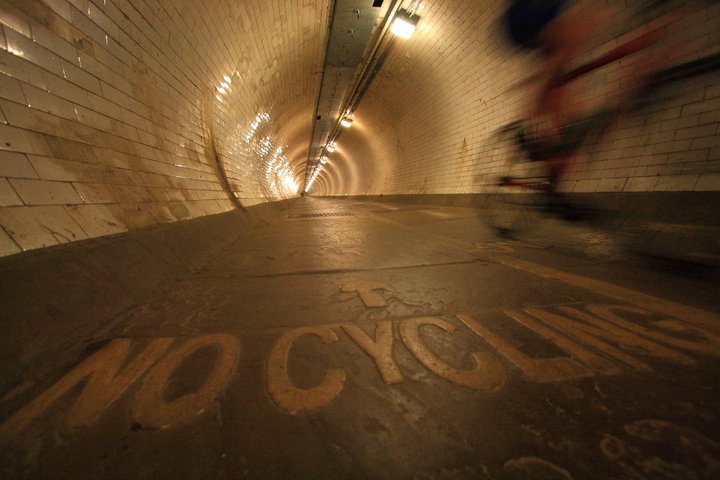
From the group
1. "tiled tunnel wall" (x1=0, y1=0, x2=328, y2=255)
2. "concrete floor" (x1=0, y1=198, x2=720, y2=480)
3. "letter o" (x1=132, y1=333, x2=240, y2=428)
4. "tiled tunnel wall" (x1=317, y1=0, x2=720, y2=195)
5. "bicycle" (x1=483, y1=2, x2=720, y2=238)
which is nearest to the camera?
"concrete floor" (x1=0, y1=198, x2=720, y2=480)

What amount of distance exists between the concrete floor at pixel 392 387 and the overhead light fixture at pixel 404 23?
7164 millimetres

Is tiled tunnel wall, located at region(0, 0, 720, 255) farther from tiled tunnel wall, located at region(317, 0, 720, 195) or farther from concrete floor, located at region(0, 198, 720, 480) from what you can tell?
concrete floor, located at region(0, 198, 720, 480)

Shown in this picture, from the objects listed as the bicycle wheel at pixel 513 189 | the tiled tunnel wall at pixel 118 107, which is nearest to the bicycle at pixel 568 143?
the bicycle wheel at pixel 513 189

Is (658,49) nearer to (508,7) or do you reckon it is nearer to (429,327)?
(508,7)

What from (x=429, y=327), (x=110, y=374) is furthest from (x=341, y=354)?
(x=110, y=374)

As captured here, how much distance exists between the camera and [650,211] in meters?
3.85

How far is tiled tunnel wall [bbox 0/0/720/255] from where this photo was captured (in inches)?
75.0

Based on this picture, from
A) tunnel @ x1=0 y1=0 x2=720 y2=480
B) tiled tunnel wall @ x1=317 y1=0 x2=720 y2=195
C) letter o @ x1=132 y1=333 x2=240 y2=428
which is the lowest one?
letter o @ x1=132 y1=333 x2=240 y2=428

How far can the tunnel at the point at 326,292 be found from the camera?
798mm

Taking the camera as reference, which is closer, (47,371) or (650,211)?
(47,371)

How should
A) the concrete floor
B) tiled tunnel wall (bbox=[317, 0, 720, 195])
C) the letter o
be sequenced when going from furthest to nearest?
tiled tunnel wall (bbox=[317, 0, 720, 195]), the letter o, the concrete floor

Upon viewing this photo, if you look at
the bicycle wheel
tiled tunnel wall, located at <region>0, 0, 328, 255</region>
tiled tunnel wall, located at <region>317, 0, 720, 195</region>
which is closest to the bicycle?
the bicycle wheel

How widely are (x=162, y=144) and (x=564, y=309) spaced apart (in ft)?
14.7

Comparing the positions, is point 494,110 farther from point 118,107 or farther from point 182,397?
point 182,397
